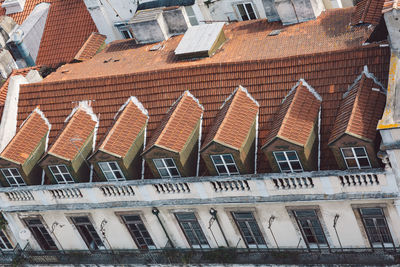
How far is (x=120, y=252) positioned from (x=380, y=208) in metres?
14.5

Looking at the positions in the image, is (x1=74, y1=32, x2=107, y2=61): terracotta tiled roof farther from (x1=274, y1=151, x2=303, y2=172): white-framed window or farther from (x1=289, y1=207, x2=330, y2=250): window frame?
(x1=289, y1=207, x2=330, y2=250): window frame

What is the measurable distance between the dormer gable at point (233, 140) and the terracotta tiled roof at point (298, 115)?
4.05ft

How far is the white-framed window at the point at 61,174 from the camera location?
39906 millimetres

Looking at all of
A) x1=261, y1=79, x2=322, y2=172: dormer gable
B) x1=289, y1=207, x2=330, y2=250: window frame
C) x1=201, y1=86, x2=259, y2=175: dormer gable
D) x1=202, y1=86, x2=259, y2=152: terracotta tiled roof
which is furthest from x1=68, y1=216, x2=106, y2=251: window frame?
x1=261, y1=79, x2=322, y2=172: dormer gable

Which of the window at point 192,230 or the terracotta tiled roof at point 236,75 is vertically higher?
the terracotta tiled roof at point 236,75

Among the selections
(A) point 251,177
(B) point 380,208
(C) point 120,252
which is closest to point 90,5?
(C) point 120,252

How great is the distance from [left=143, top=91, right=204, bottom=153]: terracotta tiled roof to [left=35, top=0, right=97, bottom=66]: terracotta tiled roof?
1573cm

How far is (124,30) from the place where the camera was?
2046 inches

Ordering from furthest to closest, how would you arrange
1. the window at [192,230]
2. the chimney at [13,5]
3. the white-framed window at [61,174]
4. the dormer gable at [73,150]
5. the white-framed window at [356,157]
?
1. the chimney at [13,5]
2. the white-framed window at [61,174]
3. the dormer gable at [73,150]
4. the window at [192,230]
5. the white-framed window at [356,157]

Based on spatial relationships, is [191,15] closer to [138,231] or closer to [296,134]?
[138,231]

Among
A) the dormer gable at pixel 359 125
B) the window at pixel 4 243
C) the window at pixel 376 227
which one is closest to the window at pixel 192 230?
the window at pixel 376 227

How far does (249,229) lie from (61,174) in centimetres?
994

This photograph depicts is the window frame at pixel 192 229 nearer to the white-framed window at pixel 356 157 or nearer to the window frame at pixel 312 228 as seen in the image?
the window frame at pixel 312 228

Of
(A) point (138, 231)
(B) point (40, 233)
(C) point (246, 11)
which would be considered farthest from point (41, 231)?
(C) point (246, 11)
